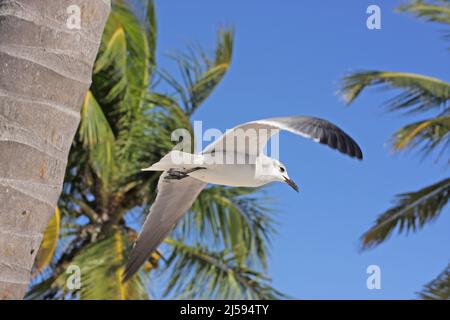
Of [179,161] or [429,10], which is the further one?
[429,10]

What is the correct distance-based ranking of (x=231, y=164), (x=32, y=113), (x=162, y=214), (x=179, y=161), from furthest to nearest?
(x=162, y=214), (x=179, y=161), (x=231, y=164), (x=32, y=113)

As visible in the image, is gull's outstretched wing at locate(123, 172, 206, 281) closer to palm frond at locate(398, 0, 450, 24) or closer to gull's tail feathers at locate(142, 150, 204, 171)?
gull's tail feathers at locate(142, 150, 204, 171)

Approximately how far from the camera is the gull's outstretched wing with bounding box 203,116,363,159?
3576 mm

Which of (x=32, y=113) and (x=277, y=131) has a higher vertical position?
(x=277, y=131)

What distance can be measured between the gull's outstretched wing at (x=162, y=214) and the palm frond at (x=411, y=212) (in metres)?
Answer: 8.42

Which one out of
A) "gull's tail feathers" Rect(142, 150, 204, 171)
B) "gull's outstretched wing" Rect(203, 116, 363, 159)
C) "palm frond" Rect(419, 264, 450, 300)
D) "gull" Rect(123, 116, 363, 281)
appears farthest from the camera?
"palm frond" Rect(419, 264, 450, 300)

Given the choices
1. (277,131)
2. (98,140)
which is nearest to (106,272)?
(98,140)

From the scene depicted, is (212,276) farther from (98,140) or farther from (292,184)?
(292,184)

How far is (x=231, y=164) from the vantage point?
161 inches

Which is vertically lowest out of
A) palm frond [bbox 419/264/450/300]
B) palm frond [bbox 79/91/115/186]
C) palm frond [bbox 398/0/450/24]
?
palm frond [bbox 419/264/450/300]

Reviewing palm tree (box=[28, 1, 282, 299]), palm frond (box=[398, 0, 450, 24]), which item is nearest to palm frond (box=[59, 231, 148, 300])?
palm tree (box=[28, 1, 282, 299])

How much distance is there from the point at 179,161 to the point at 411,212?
9.56m
